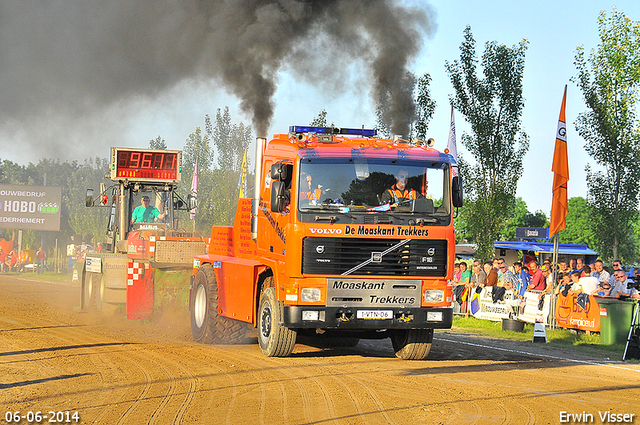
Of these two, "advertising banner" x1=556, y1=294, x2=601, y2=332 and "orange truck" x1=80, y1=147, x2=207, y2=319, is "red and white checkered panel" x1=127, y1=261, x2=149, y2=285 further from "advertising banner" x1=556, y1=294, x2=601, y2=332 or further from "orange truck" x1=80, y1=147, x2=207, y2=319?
"advertising banner" x1=556, y1=294, x2=601, y2=332

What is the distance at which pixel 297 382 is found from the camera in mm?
9375

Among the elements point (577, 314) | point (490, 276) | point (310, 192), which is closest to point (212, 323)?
point (310, 192)

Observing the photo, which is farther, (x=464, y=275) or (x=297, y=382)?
(x=464, y=275)

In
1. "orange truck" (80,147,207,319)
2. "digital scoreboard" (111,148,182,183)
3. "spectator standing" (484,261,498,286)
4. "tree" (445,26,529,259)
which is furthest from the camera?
"tree" (445,26,529,259)

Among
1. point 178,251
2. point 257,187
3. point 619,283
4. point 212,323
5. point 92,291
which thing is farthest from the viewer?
point 92,291

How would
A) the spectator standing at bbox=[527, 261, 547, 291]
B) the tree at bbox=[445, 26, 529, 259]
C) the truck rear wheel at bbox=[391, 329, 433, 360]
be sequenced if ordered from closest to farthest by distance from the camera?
the truck rear wheel at bbox=[391, 329, 433, 360] < the spectator standing at bbox=[527, 261, 547, 291] < the tree at bbox=[445, 26, 529, 259]

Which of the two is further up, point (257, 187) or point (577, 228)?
point (577, 228)

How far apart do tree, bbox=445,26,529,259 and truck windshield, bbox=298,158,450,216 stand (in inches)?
800

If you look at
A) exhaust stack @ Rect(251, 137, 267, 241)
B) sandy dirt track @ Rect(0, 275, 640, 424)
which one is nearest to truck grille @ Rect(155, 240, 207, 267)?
sandy dirt track @ Rect(0, 275, 640, 424)

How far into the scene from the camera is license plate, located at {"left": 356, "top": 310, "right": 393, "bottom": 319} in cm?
→ 1085

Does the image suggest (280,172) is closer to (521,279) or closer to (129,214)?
(129,214)

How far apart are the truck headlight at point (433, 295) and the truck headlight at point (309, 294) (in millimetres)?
1599

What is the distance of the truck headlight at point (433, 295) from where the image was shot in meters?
11.0

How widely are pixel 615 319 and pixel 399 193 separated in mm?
6303
